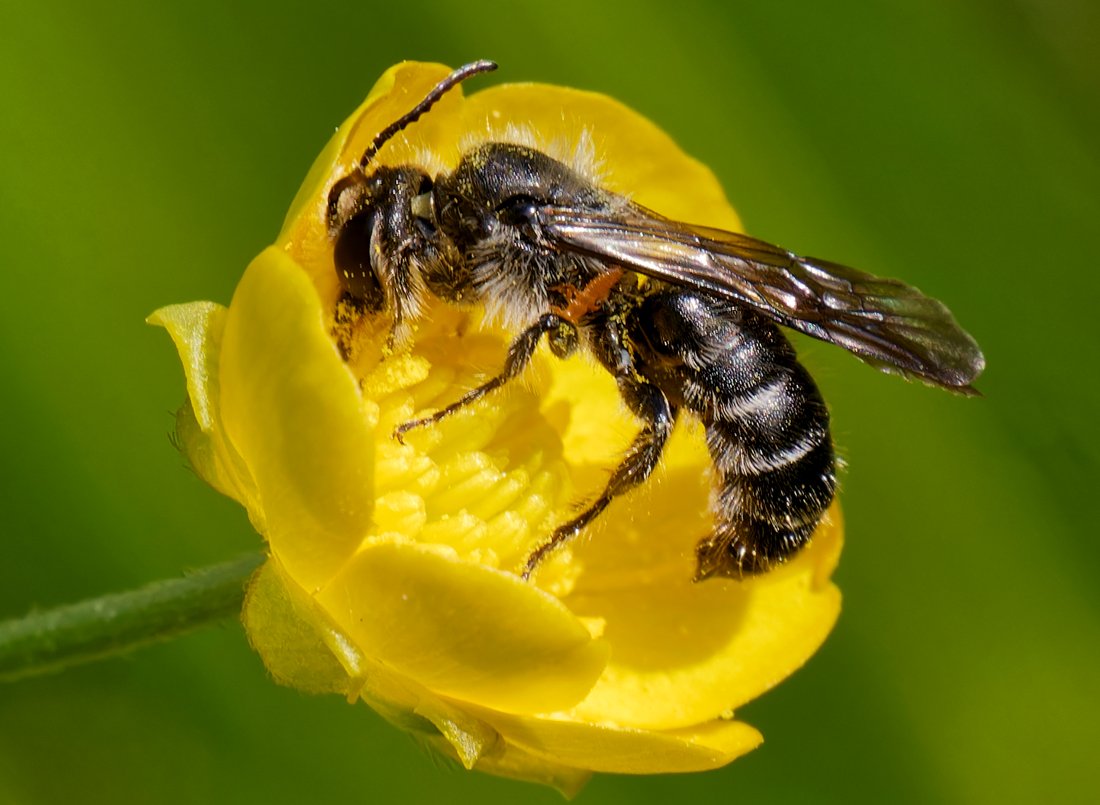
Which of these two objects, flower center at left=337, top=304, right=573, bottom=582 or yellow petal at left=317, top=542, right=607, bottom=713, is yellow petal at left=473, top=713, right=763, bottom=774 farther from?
flower center at left=337, top=304, right=573, bottom=582

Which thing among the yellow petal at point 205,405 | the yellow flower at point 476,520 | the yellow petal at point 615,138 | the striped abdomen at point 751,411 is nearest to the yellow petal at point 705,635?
the yellow flower at point 476,520

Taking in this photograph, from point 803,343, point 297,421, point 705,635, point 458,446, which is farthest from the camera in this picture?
point 803,343

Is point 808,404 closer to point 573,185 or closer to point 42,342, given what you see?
point 573,185

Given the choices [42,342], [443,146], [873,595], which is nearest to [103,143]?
[42,342]

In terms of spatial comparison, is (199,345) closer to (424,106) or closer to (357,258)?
(357,258)

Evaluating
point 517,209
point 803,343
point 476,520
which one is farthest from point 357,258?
point 803,343

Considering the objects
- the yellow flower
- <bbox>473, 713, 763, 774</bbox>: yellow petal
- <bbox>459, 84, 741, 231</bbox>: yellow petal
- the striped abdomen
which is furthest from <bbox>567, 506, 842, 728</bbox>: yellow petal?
<bbox>459, 84, 741, 231</bbox>: yellow petal
